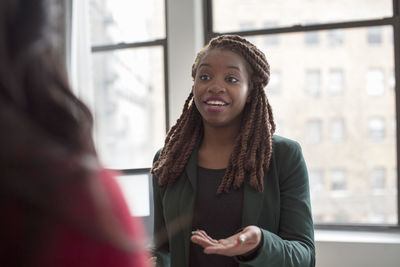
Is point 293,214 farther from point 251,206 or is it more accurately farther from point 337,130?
point 337,130

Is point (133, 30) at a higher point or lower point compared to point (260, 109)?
higher

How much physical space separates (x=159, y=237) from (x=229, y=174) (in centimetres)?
34

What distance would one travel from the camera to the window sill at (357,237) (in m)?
2.05

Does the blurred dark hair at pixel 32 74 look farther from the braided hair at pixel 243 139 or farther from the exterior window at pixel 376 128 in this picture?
the exterior window at pixel 376 128

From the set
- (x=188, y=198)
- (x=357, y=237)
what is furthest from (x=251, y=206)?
(x=357, y=237)

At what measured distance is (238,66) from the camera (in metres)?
1.30

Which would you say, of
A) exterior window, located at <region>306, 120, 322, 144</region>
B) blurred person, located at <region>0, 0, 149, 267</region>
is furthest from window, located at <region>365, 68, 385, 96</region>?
blurred person, located at <region>0, 0, 149, 267</region>

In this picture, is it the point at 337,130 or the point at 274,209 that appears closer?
the point at 274,209

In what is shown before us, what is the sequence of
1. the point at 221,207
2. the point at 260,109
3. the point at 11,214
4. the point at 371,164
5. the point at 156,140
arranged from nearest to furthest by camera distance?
1. the point at 11,214
2. the point at 221,207
3. the point at 260,109
4. the point at 371,164
5. the point at 156,140

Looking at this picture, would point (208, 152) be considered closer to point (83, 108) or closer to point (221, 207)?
point (221, 207)

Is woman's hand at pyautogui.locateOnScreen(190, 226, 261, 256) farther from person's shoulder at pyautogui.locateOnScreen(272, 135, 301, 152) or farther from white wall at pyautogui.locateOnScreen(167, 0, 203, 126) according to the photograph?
white wall at pyautogui.locateOnScreen(167, 0, 203, 126)

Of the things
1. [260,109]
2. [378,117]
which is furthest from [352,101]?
[260,109]

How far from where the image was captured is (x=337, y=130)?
230 cm

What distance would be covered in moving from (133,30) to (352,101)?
4.97ft
